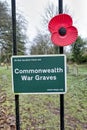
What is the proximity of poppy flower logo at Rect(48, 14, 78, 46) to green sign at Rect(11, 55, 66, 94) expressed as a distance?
0.17 metres

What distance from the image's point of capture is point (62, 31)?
9.09 ft

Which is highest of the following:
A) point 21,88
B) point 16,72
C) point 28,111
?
point 16,72

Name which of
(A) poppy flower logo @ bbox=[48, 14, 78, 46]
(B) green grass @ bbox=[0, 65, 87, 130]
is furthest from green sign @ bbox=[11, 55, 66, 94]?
(B) green grass @ bbox=[0, 65, 87, 130]

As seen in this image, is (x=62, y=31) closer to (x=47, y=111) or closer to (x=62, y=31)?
(x=62, y=31)

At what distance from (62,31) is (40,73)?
1.62 feet

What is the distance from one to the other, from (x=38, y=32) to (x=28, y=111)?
1007 centimetres

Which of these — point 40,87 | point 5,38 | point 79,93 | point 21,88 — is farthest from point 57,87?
point 5,38

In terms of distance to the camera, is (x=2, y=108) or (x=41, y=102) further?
(x=41, y=102)

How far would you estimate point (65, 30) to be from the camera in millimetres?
2760

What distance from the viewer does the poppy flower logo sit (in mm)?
2762

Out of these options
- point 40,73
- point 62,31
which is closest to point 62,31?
point 62,31

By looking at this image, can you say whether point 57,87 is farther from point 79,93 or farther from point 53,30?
point 79,93

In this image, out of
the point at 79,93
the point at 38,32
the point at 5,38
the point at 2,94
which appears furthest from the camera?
the point at 38,32

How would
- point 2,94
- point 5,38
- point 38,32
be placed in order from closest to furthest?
1. point 2,94
2. point 5,38
3. point 38,32
